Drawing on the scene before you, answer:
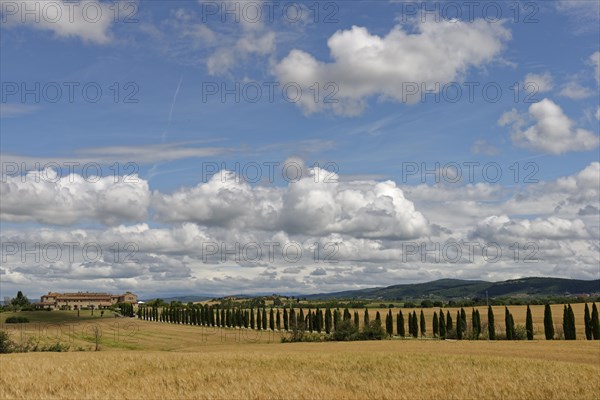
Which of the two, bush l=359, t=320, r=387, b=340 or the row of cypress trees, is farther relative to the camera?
bush l=359, t=320, r=387, b=340

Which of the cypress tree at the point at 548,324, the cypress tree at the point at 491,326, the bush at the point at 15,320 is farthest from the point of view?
the bush at the point at 15,320

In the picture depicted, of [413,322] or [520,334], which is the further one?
[413,322]

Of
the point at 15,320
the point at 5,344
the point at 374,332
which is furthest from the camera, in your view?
the point at 15,320

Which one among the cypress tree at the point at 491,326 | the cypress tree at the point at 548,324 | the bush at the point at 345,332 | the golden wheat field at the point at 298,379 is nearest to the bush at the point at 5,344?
the golden wheat field at the point at 298,379

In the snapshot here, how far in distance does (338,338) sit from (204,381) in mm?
68244

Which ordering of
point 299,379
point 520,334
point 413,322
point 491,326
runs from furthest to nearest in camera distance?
point 413,322 → point 491,326 → point 520,334 → point 299,379

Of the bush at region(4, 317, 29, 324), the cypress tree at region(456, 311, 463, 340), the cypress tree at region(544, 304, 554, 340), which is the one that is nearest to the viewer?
the cypress tree at region(544, 304, 554, 340)

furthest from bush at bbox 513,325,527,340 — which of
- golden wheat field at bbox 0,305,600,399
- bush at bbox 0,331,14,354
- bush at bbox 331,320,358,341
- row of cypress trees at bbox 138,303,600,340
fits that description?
bush at bbox 0,331,14,354

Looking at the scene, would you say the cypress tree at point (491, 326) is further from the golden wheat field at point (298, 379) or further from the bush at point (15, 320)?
the bush at point (15, 320)

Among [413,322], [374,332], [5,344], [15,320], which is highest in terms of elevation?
[5,344]

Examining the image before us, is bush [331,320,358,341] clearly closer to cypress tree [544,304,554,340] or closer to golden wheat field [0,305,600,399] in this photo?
cypress tree [544,304,554,340]

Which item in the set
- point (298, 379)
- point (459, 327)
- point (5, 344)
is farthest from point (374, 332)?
point (298, 379)

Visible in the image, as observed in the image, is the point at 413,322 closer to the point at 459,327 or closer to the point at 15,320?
the point at 459,327

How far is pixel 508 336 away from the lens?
87.6 m
